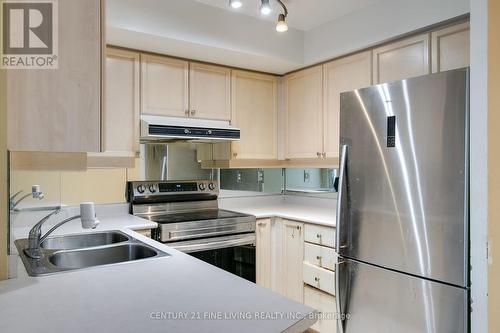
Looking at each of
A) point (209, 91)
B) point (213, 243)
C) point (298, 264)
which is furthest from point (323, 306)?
point (209, 91)

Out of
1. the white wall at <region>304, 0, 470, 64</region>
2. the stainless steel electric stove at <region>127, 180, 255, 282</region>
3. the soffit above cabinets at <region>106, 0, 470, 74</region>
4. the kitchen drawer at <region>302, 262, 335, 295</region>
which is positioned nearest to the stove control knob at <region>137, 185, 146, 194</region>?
the stainless steel electric stove at <region>127, 180, 255, 282</region>

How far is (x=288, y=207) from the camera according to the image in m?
3.50

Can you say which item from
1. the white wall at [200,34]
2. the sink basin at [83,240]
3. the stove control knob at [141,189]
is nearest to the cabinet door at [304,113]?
the white wall at [200,34]

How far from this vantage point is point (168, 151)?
319cm

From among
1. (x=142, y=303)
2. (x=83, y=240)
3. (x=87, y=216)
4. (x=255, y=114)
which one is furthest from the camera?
(x=255, y=114)

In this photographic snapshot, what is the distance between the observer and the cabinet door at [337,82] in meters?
2.74

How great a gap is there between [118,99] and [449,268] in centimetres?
241

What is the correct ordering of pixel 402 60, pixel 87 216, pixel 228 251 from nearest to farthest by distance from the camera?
pixel 87 216
pixel 402 60
pixel 228 251

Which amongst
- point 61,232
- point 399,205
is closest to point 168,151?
point 61,232

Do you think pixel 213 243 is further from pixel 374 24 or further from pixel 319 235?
pixel 374 24

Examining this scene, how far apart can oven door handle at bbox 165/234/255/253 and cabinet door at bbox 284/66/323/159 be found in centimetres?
96

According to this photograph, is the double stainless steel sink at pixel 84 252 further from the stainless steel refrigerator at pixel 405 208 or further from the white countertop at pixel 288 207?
the white countertop at pixel 288 207

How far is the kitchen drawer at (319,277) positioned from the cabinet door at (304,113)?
0.97 meters

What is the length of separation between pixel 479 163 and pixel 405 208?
42cm
